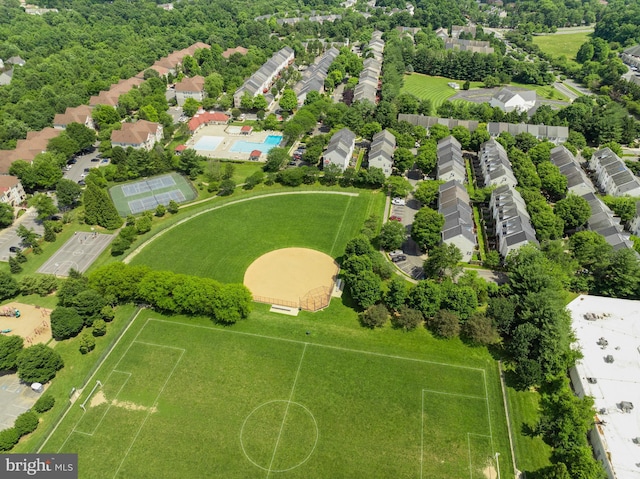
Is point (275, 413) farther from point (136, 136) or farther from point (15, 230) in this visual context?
point (136, 136)

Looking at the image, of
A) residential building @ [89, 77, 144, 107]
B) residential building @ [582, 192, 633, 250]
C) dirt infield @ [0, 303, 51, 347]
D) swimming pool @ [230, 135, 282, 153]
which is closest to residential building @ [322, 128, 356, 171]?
swimming pool @ [230, 135, 282, 153]

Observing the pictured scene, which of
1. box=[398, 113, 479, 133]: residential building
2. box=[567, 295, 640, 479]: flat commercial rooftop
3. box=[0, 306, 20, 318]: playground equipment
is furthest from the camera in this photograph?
box=[398, 113, 479, 133]: residential building

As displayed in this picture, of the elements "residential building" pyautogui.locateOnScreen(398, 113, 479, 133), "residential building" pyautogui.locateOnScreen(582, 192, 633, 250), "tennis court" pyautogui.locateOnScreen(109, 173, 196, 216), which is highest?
"residential building" pyautogui.locateOnScreen(582, 192, 633, 250)

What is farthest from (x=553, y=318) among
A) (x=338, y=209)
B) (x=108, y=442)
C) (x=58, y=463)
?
(x=58, y=463)

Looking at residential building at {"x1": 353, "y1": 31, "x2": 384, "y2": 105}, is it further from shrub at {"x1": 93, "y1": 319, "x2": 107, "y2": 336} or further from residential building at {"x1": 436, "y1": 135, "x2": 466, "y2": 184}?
shrub at {"x1": 93, "y1": 319, "x2": 107, "y2": 336}

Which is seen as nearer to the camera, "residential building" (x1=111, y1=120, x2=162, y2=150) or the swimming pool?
"residential building" (x1=111, y1=120, x2=162, y2=150)

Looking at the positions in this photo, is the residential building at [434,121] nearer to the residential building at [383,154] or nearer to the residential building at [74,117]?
the residential building at [383,154]

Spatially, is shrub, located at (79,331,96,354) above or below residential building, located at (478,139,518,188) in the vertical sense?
below
